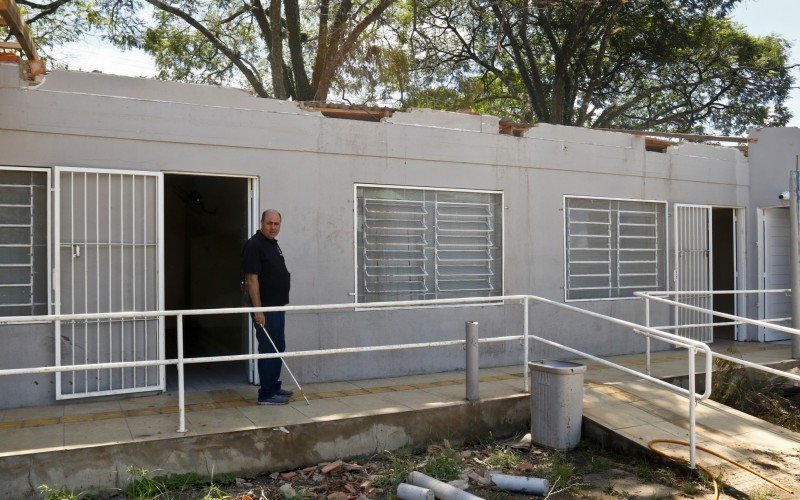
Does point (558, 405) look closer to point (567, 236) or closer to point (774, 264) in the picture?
point (567, 236)

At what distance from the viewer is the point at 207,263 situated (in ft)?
37.4

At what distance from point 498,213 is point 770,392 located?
3772 millimetres

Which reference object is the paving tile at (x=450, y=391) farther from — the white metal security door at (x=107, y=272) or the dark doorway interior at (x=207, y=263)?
the white metal security door at (x=107, y=272)

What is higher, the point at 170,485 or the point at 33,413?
the point at 33,413

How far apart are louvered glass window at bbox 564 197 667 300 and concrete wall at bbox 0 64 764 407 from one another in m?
0.19

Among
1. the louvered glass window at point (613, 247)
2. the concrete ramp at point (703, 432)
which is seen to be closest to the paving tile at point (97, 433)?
the concrete ramp at point (703, 432)

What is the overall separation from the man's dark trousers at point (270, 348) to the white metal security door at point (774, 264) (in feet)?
26.3

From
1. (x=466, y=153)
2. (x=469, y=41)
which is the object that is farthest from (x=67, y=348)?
(x=469, y=41)

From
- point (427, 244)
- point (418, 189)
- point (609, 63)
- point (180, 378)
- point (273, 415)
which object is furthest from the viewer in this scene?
point (609, 63)

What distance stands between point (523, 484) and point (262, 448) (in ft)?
6.56

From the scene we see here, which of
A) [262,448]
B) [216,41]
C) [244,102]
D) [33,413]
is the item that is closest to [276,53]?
[216,41]

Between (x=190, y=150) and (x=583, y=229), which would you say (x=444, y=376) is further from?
(x=190, y=150)

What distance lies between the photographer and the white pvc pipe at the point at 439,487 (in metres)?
4.69

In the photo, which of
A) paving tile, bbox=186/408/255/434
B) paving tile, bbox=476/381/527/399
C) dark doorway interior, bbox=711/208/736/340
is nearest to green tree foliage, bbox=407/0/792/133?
dark doorway interior, bbox=711/208/736/340
